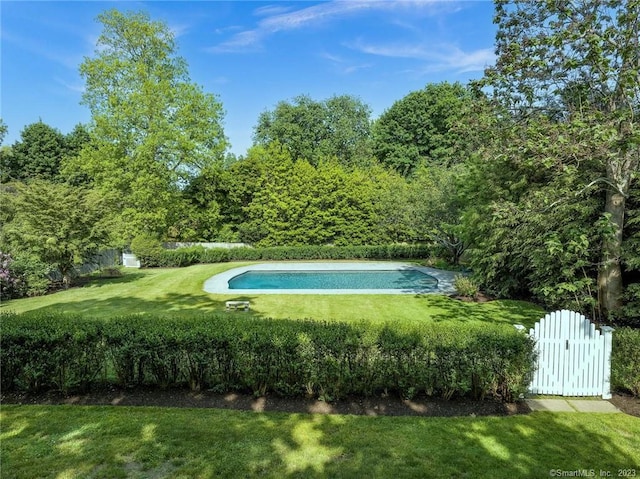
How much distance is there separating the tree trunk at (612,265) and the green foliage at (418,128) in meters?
26.3

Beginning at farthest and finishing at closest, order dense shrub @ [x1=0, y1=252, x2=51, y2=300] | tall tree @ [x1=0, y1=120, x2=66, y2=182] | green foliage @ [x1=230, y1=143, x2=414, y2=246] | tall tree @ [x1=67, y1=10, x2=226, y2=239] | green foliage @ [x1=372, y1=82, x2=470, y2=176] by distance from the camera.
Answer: green foliage @ [x1=372, y1=82, x2=470, y2=176] → tall tree @ [x1=0, y1=120, x2=66, y2=182] → green foliage @ [x1=230, y1=143, x2=414, y2=246] → tall tree @ [x1=67, y1=10, x2=226, y2=239] → dense shrub @ [x1=0, y1=252, x2=51, y2=300]

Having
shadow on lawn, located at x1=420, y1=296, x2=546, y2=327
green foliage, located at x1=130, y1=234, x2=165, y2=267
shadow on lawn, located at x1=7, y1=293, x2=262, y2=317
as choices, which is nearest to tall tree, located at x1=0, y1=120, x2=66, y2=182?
green foliage, located at x1=130, y1=234, x2=165, y2=267

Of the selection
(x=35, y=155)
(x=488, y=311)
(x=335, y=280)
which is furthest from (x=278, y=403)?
(x=35, y=155)

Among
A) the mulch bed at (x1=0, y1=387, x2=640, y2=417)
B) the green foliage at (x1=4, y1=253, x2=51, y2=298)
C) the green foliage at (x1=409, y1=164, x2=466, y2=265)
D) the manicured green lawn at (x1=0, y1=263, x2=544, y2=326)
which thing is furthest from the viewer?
the green foliage at (x1=409, y1=164, x2=466, y2=265)

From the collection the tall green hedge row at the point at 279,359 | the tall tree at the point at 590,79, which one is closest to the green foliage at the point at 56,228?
the tall green hedge row at the point at 279,359

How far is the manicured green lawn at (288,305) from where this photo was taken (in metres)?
9.85

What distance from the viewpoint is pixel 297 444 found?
3.52 m

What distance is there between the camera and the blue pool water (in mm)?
15867

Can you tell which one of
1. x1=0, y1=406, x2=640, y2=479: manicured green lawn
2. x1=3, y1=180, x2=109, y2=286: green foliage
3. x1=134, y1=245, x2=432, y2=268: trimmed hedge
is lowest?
x1=0, y1=406, x2=640, y2=479: manicured green lawn

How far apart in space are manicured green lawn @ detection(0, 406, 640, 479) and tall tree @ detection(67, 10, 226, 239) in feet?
66.0

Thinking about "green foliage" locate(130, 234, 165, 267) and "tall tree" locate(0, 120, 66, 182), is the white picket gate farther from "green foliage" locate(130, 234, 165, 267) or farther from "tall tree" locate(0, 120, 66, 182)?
"tall tree" locate(0, 120, 66, 182)

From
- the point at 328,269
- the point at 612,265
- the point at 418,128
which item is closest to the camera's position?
the point at 612,265

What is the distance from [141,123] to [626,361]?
24.8 meters

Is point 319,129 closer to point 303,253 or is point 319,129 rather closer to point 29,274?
point 303,253
